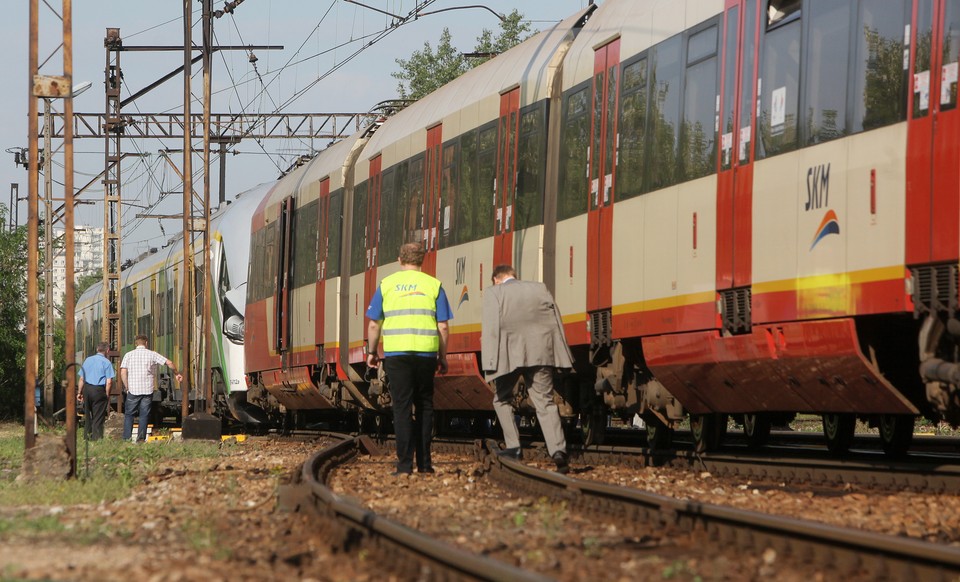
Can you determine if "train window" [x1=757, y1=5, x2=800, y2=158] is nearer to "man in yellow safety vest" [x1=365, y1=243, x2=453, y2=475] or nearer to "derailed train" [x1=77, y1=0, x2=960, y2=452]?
"derailed train" [x1=77, y1=0, x2=960, y2=452]

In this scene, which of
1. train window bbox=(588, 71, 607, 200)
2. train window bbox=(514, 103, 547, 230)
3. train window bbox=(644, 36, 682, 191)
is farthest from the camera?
train window bbox=(514, 103, 547, 230)

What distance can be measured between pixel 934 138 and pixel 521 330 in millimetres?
4111

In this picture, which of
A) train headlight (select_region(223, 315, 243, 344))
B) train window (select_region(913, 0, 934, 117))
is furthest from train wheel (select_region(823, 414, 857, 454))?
train headlight (select_region(223, 315, 243, 344))

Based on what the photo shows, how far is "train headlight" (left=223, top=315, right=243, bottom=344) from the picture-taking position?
84.3 ft

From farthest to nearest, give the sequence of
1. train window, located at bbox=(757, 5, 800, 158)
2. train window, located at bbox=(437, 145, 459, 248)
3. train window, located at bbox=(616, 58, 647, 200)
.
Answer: train window, located at bbox=(437, 145, 459, 248) < train window, located at bbox=(616, 58, 647, 200) < train window, located at bbox=(757, 5, 800, 158)

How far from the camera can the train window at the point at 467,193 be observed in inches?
578

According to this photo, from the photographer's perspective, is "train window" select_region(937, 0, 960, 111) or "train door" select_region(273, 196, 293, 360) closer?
"train window" select_region(937, 0, 960, 111)

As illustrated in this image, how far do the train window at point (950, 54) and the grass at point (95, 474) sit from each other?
5644 millimetres

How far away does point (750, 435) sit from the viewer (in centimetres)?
1430

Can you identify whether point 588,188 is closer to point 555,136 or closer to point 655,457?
point 555,136

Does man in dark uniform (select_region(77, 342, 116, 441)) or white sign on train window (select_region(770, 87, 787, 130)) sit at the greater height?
white sign on train window (select_region(770, 87, 787, 130))

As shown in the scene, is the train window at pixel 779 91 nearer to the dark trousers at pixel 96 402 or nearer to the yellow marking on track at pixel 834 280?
the yellow marking on track at pixel 834 280

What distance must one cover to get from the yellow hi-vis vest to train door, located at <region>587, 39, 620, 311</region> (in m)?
1.53

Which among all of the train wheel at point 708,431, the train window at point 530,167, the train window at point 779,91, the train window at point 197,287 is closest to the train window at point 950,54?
the train window at point 779,91
